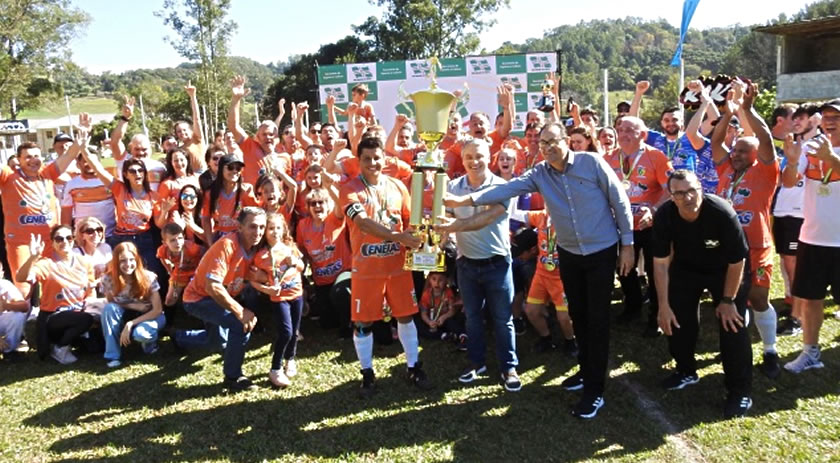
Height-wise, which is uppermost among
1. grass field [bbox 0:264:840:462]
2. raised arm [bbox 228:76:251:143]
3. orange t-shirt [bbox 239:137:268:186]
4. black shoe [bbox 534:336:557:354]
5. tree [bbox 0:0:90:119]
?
tree [bbox 0:0:90:119]

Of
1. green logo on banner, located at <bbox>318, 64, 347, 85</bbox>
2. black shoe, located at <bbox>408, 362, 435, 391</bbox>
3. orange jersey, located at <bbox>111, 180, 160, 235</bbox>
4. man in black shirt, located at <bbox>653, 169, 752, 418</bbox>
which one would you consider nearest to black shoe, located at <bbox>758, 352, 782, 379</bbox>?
man in black shirt, located at <bbox>653, 169, 752, 418</bbox>

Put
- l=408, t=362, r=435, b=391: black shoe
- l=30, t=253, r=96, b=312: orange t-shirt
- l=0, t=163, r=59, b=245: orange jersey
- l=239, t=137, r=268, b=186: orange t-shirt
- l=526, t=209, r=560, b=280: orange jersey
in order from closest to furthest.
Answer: l=408, t=362, r=435, b=391: black shoe → l=526, t=209, r=560, b=280: orange jersey → l=30, t=253, r=96, b=312: orange t-shirt → l=0, t=163, r=59, b=245: orange jersey → l=239, t=137, r=268, b=186: orange t-shirt

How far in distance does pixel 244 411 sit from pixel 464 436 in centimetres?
168

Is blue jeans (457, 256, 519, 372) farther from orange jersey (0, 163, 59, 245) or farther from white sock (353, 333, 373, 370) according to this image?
orange jersey (0, 163, 59, 245)

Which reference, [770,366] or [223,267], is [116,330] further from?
[770,366]

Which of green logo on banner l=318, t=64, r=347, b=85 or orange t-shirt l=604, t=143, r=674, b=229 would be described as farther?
green logo on banner l=318, t=64, r=347, b=85

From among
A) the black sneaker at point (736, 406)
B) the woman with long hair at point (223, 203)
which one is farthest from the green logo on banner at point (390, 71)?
the black sneaker at point (736, 406)

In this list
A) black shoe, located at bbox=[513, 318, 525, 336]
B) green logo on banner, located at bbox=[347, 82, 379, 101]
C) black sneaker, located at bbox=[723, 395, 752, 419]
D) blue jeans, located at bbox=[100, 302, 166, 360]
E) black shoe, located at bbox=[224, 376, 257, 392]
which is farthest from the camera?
green logo on banner, located at bbox=[347, 82, 379, 101]

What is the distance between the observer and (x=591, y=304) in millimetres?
4035

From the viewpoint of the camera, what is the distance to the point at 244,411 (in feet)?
14.4

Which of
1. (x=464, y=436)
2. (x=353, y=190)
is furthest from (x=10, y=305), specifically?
(x=464, y=436)

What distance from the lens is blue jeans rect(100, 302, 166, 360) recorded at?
17.6ft

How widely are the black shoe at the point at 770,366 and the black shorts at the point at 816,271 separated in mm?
519

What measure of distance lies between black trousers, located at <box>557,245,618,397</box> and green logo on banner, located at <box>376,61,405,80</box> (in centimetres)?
1352
